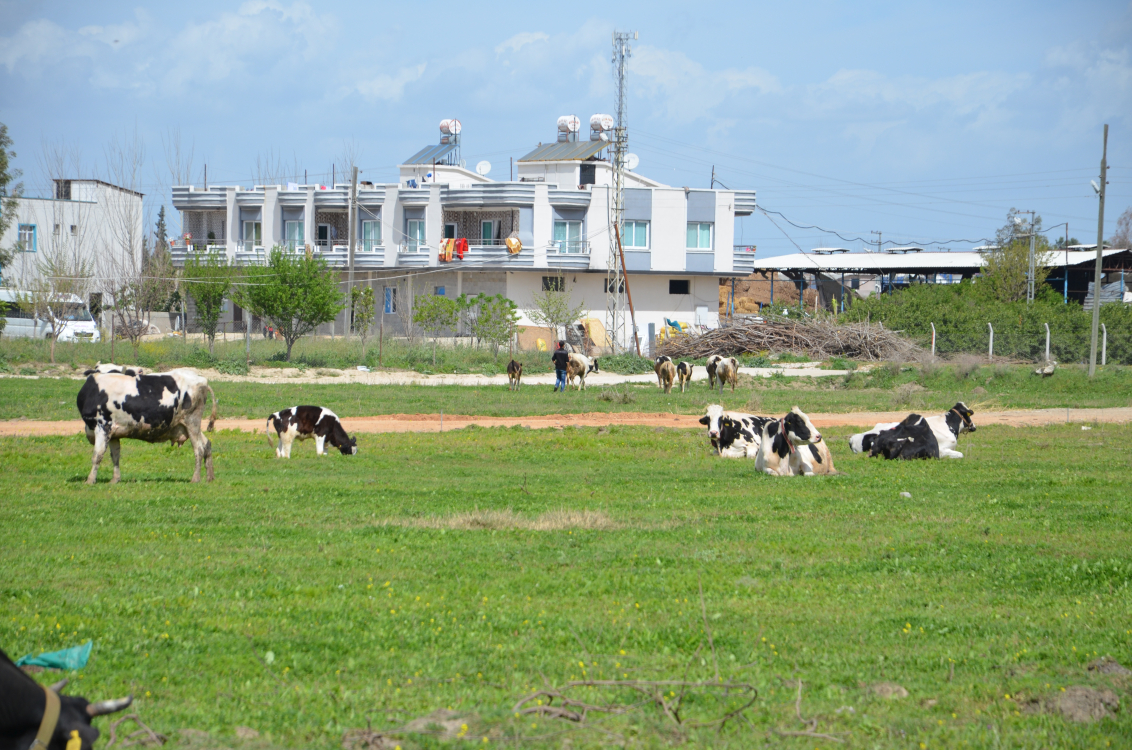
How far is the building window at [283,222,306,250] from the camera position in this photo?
65875mm

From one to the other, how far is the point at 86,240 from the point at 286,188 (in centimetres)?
1576

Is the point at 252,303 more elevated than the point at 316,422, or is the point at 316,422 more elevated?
the point at 252,303

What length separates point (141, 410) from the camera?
14461 millimetres

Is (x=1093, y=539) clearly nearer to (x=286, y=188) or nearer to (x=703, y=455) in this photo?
(x=703, y=455)

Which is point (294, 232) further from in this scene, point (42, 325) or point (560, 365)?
point (560, 365)

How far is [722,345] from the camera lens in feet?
179

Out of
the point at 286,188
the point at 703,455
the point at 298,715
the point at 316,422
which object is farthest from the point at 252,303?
the point at 298,715

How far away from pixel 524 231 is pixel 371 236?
34.2 ft

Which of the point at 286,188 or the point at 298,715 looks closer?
the point at 298,715

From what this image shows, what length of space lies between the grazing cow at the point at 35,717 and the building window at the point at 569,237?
57881mm

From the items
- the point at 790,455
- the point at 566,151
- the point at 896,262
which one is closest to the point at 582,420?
the point at 790,455

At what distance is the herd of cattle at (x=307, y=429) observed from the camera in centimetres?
1440

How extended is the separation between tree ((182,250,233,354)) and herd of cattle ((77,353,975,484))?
29.2 metres

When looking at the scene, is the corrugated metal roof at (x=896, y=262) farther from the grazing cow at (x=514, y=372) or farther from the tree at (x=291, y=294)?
the grazing cow at (x=514, y=372)
